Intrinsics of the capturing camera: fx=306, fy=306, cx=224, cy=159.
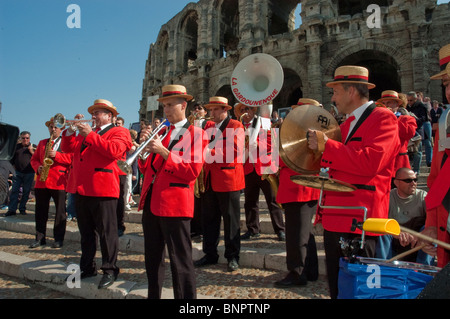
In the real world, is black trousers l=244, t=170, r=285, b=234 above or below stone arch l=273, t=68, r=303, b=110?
below

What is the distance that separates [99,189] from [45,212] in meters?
2.96

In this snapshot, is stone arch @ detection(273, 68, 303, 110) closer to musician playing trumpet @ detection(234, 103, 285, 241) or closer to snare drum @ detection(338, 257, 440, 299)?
musician playing trumpet @ detection(234, 103, 285, 241)

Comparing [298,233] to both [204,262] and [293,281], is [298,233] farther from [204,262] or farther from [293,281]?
[204,262]

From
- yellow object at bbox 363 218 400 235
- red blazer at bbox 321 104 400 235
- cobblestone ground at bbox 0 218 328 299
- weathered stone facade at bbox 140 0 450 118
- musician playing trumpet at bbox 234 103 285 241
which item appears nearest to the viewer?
yellow object at bbox 363 218 400 235

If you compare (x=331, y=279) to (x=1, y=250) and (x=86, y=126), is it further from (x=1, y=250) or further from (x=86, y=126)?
(x=1, y=250)

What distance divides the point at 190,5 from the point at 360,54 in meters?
15.4

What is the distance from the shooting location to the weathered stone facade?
14458 mm

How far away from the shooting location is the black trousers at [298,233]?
3.62 meters

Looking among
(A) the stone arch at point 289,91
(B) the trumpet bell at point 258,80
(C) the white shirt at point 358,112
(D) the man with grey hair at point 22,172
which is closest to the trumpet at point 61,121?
(B) the trumpet bell at point 258,80

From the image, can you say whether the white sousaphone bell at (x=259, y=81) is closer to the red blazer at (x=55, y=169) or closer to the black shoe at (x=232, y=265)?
the black shoe at (x=232, y=265)

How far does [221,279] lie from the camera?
4.05 meters

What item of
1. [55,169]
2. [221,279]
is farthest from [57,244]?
[221,279]

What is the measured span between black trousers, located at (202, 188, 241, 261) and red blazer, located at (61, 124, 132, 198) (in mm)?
1382

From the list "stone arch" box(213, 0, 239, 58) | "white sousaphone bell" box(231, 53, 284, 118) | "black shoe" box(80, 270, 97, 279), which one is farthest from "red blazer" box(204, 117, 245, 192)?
"stone arch" box(213, 0, 239, 58)
